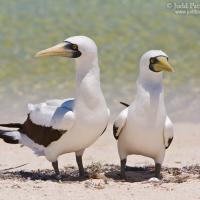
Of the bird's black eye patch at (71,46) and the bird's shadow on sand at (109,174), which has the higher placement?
the bird's black eye patch at (71,46)

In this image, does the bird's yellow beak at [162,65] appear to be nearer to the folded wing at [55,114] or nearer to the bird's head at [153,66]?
the bird's head at [153,66]

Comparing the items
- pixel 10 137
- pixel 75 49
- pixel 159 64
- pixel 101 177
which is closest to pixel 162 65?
pixel 159 64

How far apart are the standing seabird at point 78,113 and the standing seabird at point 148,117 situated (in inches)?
8.9

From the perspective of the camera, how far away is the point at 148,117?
7.36m

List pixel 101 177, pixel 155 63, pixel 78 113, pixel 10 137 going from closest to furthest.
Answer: pixel 78 113 → pixel 155 63 → pixel 101 177 → pixel 10 137

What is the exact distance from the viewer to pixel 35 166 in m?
8.97

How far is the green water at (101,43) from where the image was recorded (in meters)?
14.8

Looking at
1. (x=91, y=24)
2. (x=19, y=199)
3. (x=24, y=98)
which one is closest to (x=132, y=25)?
(x=91, y=24)

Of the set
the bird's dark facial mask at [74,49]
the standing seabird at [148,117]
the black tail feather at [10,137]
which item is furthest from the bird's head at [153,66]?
the black tail feather at [10,137]

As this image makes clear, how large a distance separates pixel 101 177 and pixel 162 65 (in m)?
1.23

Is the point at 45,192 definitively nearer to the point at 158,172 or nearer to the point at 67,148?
the point at 67,148

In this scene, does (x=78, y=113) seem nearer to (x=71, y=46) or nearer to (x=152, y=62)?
(x=71, y=46)

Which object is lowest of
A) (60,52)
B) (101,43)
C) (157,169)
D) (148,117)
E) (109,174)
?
(109,174)

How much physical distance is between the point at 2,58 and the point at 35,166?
8218 millimetres
